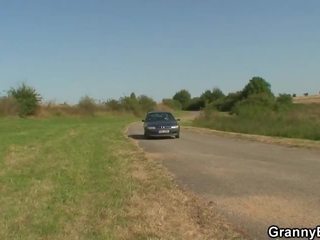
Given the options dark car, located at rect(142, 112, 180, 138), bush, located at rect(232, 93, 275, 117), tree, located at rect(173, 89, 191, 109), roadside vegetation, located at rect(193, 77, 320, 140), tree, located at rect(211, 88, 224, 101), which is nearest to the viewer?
roadside vegetation, located at rect(193, 77, 320, 140)

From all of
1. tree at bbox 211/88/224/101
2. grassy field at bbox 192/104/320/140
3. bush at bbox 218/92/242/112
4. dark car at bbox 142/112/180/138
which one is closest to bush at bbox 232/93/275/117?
grassy field at bbox 192/104/320/140

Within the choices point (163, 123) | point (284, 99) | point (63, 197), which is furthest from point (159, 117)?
point (284, 99)

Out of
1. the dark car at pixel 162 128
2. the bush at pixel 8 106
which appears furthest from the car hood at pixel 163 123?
the bush at pixel 8 106

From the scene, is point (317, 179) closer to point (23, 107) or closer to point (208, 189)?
point (208, 189)

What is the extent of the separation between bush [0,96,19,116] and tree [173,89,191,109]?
244ft

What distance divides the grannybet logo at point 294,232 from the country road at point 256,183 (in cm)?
12

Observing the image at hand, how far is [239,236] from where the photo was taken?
6.41 metres

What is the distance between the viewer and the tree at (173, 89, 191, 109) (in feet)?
480

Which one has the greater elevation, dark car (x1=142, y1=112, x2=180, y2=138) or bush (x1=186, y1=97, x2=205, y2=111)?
bush (x1=186, y1=97, x2=205, y2=111)

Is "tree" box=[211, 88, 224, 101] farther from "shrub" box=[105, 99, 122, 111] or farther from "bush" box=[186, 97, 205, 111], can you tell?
"shrub" box=[105, 99, 122, 111]

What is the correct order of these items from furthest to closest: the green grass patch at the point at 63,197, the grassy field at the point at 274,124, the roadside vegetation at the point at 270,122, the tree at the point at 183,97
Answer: the tree at the point at 183,97, the roadside vegetation at the point at 270,122, the grassy field at the point at 274,124, the green grass patch at the point at 63,197

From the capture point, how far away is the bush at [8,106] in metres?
72.5

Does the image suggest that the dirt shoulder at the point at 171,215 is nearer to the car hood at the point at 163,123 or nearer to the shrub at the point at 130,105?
the car hood at the point at 163,123

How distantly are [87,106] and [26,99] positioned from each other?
48.5ft
